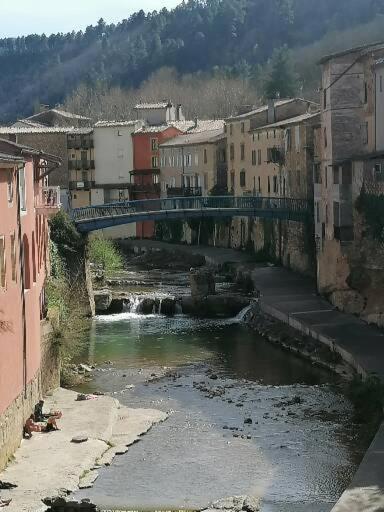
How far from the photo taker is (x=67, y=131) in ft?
304

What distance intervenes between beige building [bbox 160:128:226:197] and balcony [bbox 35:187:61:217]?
3891cm

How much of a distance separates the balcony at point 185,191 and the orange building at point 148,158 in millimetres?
3637

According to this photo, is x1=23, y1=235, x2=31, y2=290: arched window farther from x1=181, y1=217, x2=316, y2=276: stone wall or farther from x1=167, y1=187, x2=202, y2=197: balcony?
x1=167, y1=187, x2=202, y2=197: balcony

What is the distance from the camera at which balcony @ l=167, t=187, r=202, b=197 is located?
85312 mm

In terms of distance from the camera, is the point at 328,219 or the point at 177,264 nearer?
the point at 328,219

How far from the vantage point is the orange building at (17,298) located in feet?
82.0

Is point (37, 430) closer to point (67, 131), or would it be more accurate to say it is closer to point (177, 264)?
point (177, 264)

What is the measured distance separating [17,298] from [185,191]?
2338 inches

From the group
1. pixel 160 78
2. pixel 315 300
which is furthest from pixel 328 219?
pixel 160 78

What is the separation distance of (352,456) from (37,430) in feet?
27.4

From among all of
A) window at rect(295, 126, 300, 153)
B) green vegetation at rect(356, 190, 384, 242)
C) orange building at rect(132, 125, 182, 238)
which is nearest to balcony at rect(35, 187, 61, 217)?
green vegetation at rect(356, 190, 384, 242)

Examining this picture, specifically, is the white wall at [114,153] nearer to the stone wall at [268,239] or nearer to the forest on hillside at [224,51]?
the stone wall at [268,239]

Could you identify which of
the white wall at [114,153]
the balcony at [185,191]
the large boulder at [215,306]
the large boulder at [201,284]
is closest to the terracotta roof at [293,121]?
the large boulder at [201,284]

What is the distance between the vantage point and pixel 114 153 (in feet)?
302
